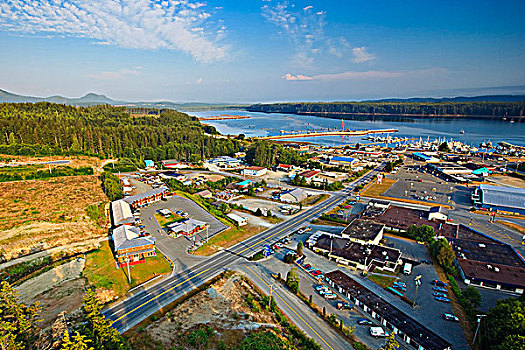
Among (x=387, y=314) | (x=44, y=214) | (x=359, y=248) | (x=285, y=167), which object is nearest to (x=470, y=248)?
(x=359, y=248)

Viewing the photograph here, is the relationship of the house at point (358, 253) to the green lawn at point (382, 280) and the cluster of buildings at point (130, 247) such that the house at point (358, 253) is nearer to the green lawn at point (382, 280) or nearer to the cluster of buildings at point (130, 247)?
the green lawn at point (382, 280)

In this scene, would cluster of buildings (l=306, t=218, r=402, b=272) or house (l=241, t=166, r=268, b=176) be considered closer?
cluster of buildings (l=306, t=218, r=402, b=272)

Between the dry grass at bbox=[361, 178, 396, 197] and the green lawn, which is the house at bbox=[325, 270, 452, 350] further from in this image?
the dry grass at bbox=[361, 178, 396, 197]

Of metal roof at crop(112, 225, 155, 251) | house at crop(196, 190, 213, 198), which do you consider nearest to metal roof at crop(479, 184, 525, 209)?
house at crop(196, 190, 213, 198)

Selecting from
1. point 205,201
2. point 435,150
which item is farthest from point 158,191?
point 435,150

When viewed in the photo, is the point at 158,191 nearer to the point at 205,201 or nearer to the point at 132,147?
the point at 205,201

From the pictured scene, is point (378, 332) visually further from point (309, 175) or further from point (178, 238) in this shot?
point (309, 175)

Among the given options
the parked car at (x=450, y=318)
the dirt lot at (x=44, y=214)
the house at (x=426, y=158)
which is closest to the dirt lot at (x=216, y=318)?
the parked car at (x=450, y=318)
